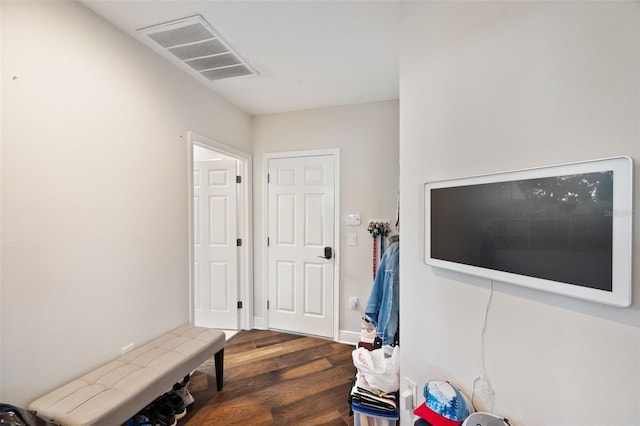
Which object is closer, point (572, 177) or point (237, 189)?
point (572, 177)

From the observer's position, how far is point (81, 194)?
1490 mm

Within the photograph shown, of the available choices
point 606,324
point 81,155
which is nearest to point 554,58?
point 606,324

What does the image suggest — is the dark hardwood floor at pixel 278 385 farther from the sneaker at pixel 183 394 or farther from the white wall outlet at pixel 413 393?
the white wall outlet at pixel 413 393

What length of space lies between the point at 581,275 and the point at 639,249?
0.45ft

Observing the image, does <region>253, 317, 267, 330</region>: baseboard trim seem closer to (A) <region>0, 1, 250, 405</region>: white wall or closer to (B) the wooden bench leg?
(B) the wooden bench leg

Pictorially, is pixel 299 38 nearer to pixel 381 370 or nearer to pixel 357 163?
pixel 357 163

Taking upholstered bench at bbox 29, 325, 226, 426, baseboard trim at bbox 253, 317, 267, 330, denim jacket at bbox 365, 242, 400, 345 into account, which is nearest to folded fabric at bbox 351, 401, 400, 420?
denim jacket at bbox 365, 242, 400, 345

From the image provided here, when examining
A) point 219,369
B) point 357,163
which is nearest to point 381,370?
point 219,369

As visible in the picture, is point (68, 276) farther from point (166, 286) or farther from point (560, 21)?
point (560, 21)

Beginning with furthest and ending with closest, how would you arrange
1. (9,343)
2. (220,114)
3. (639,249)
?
1. (220,114)
2. (9,343)
3. (639,249)

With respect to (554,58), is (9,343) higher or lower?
lower

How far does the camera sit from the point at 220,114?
266cm

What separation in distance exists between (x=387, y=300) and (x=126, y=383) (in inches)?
62.3

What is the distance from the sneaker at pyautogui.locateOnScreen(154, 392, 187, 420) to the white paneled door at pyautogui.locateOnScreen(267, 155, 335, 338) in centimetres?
140
